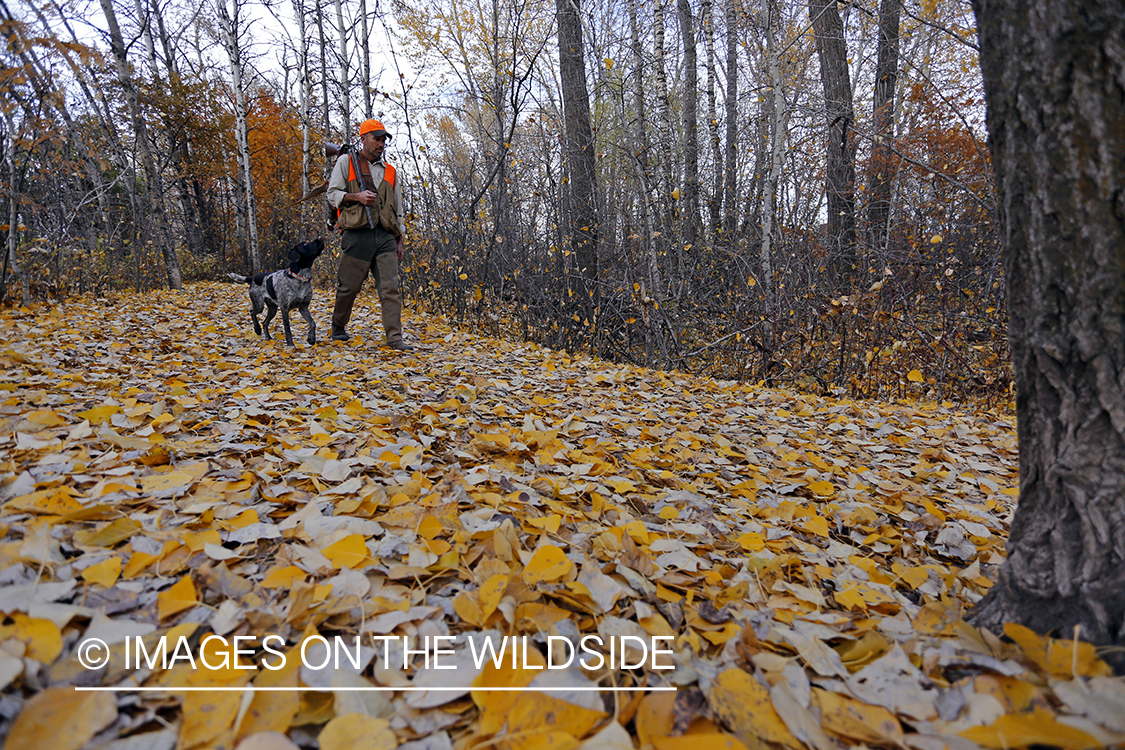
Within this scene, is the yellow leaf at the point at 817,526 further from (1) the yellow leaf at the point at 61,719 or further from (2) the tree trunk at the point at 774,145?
(2) the tree trunk at the point at 774,145

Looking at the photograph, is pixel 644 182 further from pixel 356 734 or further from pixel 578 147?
pixel 356 734

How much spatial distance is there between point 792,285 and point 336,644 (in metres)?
5.28

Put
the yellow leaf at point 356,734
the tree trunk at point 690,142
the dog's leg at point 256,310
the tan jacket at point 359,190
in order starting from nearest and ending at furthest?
the yellow leaf at point 356,734
the tan jacket at point 359,190
the dog's leg at point 256,310
the tree trunk at point 690,142

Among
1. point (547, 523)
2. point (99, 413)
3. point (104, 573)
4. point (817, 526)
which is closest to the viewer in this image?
point (104, 573)

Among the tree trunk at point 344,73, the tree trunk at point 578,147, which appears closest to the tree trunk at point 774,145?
the tree trunk at point 578,147

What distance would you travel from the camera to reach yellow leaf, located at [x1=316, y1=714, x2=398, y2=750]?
832mm

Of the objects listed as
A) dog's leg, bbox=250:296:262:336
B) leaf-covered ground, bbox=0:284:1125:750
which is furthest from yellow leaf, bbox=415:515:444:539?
dog's leg, bbox=250:296:262:336

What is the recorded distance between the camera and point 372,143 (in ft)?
16.4

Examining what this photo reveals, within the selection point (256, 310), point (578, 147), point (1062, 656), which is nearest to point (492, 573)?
point (1062, 656)

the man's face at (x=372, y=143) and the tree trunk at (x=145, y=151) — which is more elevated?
the tree trunk at (x=145, y=151)

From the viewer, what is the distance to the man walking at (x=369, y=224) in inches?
193

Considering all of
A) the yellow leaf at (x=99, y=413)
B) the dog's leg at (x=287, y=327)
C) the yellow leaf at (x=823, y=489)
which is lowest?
the yellow leaf at (x=823, y=489)

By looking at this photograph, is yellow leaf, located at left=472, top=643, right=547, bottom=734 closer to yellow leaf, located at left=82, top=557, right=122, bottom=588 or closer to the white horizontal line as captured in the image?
the white horizontal line

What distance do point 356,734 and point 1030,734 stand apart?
101cm
